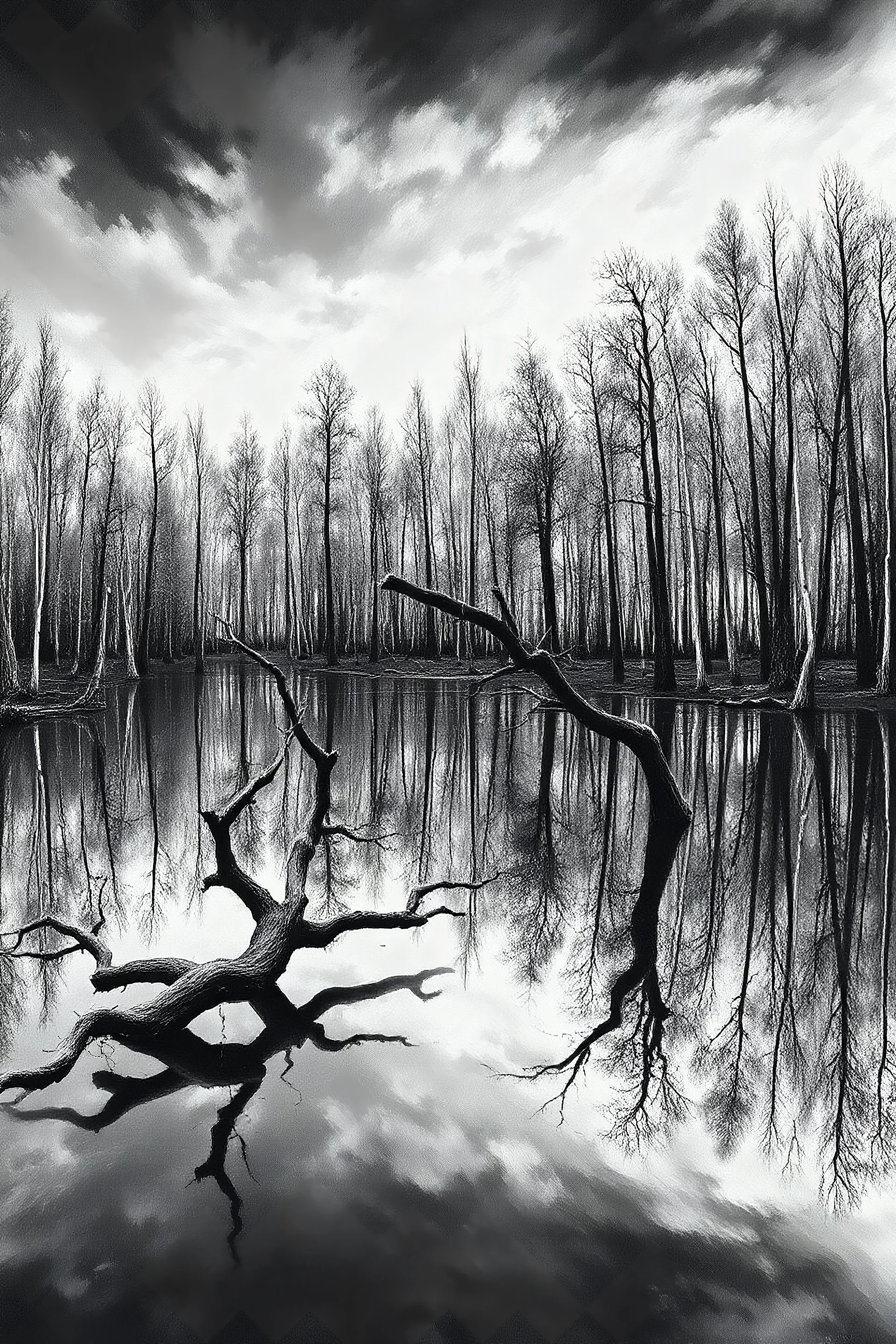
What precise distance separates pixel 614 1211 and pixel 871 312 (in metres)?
23.6

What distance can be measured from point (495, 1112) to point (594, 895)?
7.95ft

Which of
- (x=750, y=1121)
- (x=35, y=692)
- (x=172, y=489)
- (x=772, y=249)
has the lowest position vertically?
(x=750, y=1121)

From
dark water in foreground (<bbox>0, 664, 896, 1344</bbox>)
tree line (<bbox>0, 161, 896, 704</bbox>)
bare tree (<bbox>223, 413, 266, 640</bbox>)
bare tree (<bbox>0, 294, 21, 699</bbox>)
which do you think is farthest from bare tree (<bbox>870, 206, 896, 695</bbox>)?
bare tree (<bbox>223, 413, 266, 640</bbox>)

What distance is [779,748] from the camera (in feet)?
36.4

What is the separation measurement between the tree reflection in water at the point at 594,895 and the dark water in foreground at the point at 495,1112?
0.9 inches

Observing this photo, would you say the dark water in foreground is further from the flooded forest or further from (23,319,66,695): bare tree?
(23,319,66,695): bare tree

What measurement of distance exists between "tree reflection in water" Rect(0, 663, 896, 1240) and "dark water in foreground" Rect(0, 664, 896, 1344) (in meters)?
0.02

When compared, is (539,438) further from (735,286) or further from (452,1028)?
(452,1028)

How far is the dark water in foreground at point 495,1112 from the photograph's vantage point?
73.5 inches

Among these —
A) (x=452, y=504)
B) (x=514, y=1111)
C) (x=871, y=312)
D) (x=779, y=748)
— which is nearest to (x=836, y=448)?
(x=871, y=312)

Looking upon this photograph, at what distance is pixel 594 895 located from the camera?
16.1 feet

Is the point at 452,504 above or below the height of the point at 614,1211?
above

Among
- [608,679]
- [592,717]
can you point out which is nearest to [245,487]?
[608,679]

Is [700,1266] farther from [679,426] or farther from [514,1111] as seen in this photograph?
[679,426]
